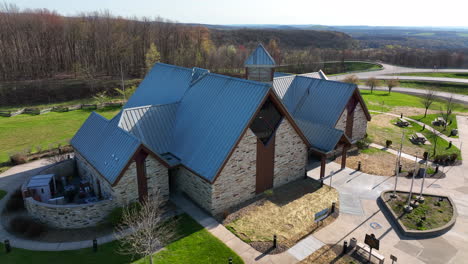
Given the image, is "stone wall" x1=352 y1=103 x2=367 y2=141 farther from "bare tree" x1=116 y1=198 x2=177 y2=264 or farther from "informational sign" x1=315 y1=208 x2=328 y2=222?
"bare tree" x1=116 y1=198 x2=177 y2=264

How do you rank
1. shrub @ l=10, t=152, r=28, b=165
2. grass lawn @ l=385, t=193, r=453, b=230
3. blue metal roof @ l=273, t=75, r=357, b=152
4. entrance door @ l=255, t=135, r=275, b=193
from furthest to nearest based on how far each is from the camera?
shrub @ l=10, t=152, r=28, b=165, blue metal roof @ l=273, t=75, r=357, b=152, entrance door @ l=255, t=135, r=275, b=193, grass lawn @ l=385, t=193, r=453, b=230

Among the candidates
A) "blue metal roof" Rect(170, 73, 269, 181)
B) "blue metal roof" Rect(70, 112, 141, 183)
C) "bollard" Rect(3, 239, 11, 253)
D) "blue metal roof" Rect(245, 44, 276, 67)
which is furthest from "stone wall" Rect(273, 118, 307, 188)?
"bollard" Rect(3, 239, 11, 253)

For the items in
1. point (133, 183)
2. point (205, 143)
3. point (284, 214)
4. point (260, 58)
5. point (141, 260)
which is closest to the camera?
point (141, 260)

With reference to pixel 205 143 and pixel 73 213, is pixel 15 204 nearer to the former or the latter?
pixel 73 213

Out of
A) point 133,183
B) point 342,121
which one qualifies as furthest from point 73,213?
point 342,121

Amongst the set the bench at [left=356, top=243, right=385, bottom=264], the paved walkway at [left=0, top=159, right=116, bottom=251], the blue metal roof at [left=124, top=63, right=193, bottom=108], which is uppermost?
the blue metal roof at [left=124, top=63, right=193, bottom=108]

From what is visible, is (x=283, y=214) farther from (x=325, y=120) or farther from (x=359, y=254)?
(x=325, y=120)

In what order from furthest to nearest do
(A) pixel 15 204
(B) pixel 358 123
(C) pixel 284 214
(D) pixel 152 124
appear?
1. (B) pixel 358 123
2. (D) pixel 152 124
3. (A) pixel 15 204
4. (C) pixel 284 214
